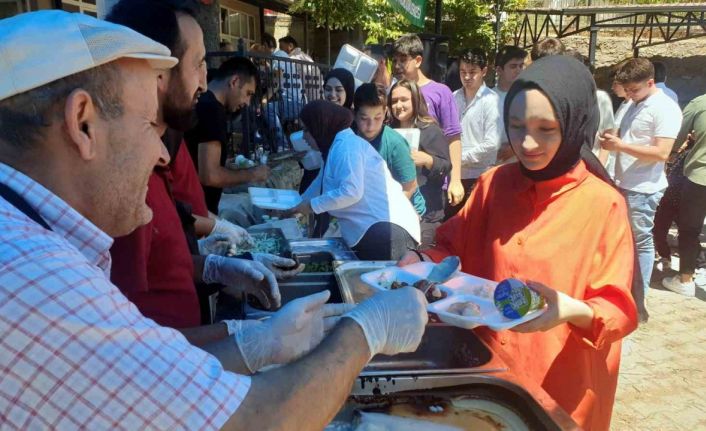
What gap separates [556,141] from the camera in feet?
5.41

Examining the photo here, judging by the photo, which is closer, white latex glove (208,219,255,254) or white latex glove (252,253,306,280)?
white latex glove (252,253,306,280)

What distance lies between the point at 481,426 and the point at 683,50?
16.3m

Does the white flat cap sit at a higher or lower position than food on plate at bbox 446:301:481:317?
higher

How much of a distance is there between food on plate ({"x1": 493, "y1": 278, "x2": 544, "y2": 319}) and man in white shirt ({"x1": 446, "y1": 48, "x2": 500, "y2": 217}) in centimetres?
312

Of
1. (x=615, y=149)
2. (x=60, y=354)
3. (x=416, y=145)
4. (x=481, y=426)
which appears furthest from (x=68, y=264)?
(x=615, y=149)

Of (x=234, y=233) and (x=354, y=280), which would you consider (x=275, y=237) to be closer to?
(x=234, y=233)

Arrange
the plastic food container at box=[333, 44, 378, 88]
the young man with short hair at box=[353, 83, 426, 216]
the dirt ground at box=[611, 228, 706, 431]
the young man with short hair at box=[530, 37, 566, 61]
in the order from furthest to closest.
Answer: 1. the plastic food container at box=[333, 44, 378, 88]
2. the young man with short hair at box=[530, 37, 566, 61]
3. the young man with short hair at box=[353, 83, 426, 216]
4. the dirt ground at box=[611, 228, 706, 431]

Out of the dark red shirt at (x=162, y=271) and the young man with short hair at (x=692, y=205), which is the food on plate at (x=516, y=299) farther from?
the young man with short hair at (x=692, y=205)

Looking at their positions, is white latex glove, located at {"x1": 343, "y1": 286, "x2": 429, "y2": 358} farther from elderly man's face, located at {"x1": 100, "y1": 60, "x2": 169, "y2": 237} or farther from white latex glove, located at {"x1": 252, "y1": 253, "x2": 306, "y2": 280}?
white latex glove, located at {"x1": 252, "y1": 253, "x2": 306, "y2": 280}

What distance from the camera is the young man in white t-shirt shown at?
13.9 ft

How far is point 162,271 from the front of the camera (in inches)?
61.7

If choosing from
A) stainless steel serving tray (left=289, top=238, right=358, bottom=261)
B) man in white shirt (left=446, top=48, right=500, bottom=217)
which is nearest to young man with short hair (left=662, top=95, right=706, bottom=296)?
man in white shirt (left=446, top=48, right=500, bottom=217)

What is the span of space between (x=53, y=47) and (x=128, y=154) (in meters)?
0.19

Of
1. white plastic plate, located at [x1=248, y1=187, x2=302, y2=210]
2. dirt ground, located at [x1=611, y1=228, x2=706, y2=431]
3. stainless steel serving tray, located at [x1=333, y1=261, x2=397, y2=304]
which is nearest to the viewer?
stainless steel serving tray, located at [x1=333, y1=261, x2=397, y2=304]
